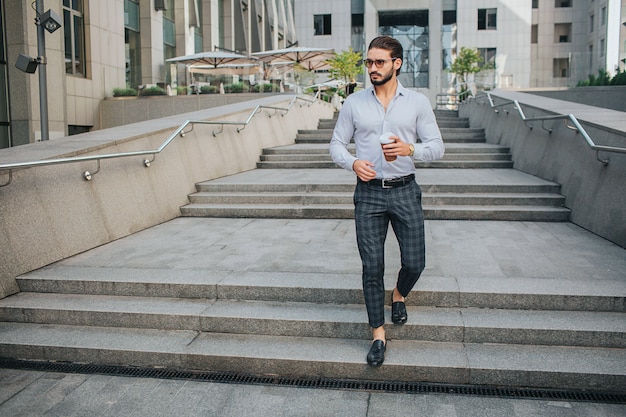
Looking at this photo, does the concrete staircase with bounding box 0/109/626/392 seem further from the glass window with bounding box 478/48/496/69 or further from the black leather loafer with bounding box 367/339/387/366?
the glass window with bounding box 478/48/496/69

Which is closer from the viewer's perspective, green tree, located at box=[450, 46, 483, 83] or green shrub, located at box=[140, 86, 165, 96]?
green shrub, located at box=[140, 86, 165, 96]

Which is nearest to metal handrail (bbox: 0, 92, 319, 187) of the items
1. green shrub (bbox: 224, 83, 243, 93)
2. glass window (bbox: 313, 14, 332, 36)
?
green shrub (bbox: 224, 83, 243, 93)

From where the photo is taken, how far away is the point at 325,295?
5.06 metres

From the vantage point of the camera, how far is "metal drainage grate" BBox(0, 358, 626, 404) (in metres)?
3.90

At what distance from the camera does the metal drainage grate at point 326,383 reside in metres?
3.90

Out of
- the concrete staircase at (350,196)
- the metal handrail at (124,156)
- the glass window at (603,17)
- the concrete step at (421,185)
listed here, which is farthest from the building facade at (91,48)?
the glass window at (603,17)

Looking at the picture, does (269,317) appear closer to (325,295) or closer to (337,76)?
(325,295)

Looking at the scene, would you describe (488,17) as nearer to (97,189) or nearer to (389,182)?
(97,189)

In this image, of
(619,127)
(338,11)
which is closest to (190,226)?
(619,127)

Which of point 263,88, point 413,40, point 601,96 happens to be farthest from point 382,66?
point 413,40

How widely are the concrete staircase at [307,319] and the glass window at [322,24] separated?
5176cm

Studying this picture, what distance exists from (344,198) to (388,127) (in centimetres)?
493

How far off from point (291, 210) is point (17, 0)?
13.2 metres

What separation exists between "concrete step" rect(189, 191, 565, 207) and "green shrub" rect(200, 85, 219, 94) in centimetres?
1665
